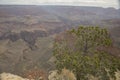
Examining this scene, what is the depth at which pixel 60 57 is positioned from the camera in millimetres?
14312

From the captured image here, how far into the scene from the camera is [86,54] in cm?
1418

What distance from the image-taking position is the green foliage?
44.7 feet

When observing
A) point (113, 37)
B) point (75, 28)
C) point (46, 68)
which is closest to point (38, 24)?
point (75, 28)

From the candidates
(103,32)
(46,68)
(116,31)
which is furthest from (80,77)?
(116,31)

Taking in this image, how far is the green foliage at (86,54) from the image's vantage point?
1361 cm

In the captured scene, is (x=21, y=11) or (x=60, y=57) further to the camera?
(x=21, y=11)

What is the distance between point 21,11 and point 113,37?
7990 mm

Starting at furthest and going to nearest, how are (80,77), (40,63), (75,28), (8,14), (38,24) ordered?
(8,14)
(38,24)
(75,28)
(40,63)
(80,77)

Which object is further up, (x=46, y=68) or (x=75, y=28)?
(x=75, y=28)

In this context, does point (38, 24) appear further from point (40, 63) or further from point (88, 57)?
point (88, 57)

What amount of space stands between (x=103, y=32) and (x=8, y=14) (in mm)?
8292

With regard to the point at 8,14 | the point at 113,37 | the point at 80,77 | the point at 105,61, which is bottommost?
the point at 80,77

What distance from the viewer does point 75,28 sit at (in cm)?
1558

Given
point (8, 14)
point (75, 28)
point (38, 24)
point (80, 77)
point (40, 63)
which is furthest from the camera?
point (8, 14)
